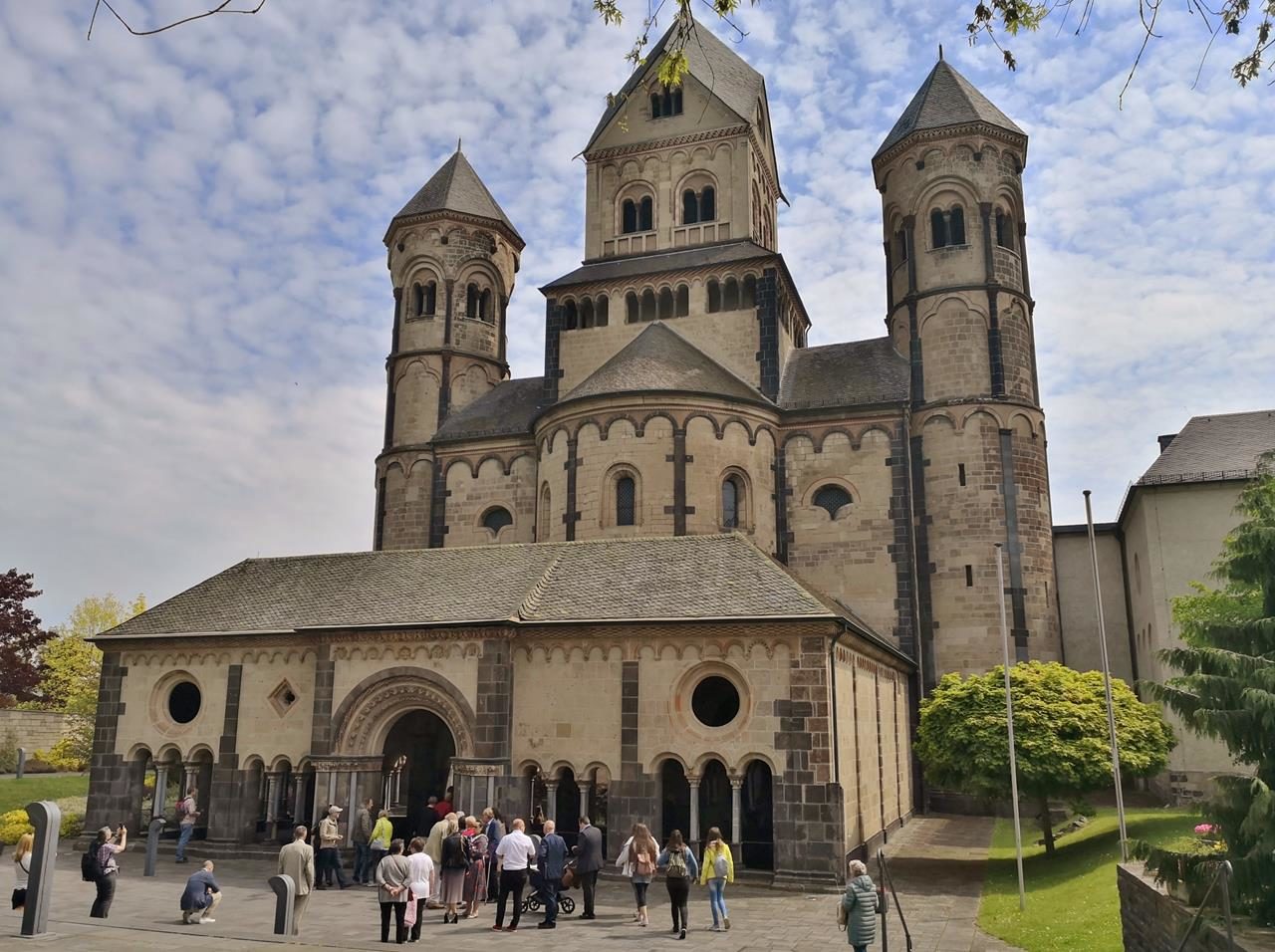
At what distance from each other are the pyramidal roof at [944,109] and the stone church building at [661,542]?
6.2 inches

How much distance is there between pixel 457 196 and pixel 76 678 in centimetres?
3697

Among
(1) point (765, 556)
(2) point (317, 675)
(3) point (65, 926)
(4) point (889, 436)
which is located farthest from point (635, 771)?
(4) point (889, 436)

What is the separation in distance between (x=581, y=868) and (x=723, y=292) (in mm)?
26485

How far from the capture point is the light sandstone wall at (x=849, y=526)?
35.4m

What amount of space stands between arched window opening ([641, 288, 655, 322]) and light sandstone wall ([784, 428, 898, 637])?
8.17 meters

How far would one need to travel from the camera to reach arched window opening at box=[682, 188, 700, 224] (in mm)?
43500

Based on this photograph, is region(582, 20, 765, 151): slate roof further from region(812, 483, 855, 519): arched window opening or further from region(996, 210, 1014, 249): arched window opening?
region(812, 483, 855, 519): arched window opening

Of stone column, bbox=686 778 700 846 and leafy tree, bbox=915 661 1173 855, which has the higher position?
leafy tree, bbox=915 661 1173 855

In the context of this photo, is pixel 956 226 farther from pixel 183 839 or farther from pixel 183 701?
pixel 183 839

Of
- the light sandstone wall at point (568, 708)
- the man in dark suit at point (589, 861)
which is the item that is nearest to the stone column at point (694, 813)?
the light sandstone wall at point (568, 708)

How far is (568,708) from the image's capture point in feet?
76.5

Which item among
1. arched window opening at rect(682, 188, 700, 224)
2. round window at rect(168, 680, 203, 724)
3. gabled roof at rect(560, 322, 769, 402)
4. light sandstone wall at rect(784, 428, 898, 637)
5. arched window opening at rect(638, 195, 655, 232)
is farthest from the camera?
arched window opening at rect(638, 195, 655, 232)

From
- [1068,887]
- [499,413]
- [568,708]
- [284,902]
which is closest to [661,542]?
[568,708]

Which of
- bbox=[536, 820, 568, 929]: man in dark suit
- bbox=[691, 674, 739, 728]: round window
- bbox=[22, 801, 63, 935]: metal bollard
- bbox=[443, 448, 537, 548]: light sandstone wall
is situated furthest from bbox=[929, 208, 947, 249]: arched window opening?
bbox=[22, 801, 63, 935]: metal bollard
